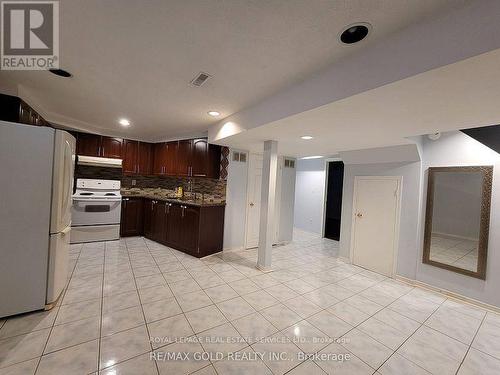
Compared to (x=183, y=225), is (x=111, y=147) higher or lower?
higher

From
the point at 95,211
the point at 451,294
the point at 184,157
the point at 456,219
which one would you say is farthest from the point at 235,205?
the point at 451,294

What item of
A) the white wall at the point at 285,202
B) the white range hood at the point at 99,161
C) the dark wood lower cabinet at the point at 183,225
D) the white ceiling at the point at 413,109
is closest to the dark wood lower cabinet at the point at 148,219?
the dark wood lower cabinet at the point at 183,225

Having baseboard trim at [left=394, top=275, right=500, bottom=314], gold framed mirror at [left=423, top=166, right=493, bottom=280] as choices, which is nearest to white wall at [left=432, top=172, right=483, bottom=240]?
gold framed mirror at [left=423, top=166, right=493, bottom=280]

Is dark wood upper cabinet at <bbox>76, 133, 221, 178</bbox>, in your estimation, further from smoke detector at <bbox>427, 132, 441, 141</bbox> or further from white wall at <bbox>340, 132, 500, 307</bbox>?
smoke detector at <bbox>427, 132, 441, 141</bbox>

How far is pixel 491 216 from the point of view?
264cm

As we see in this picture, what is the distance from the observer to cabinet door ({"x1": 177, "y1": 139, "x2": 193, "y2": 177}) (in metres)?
4.37

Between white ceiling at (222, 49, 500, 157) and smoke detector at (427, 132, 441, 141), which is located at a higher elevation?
smoke detector at (427, 132, 441, 141)

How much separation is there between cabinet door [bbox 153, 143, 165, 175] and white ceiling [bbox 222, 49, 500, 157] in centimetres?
280

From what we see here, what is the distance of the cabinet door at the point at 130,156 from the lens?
4883 millimetres

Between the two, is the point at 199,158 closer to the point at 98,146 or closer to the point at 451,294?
the point at 98,146

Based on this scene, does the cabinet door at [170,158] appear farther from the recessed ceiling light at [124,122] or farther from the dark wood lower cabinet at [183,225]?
the recessed ceiling light at [124,122]

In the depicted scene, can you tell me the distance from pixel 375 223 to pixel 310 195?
3.10 metres

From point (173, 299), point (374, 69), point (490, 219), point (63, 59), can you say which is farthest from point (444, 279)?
point (63, 59)

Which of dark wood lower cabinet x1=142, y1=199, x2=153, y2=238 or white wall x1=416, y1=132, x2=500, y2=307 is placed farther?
dark wood lower cabinet x1=142, y1=199, x2=153, y2=238
